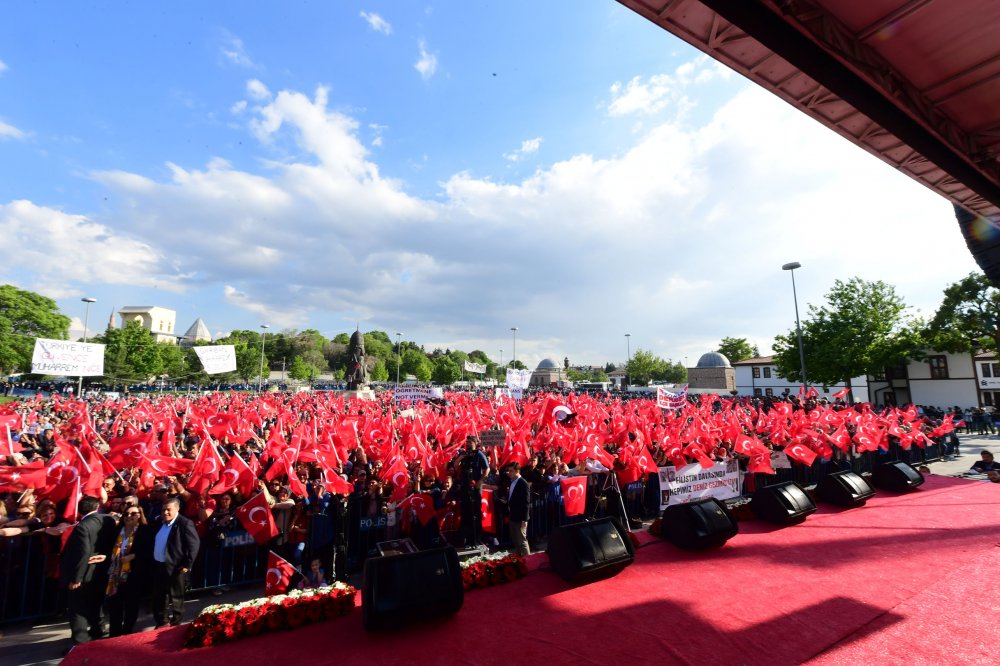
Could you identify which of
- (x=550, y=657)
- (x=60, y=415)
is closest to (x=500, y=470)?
(x=550, y=657)

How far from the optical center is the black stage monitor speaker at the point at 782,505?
9.48 meters

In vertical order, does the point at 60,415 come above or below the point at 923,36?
below

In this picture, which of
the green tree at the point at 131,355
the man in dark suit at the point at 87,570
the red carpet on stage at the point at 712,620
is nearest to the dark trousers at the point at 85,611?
the man in dark suit at the point at 87,570

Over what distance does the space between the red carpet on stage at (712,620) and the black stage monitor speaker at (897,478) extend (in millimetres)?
4529

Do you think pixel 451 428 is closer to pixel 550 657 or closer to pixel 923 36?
pixel 550 657

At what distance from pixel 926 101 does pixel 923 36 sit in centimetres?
139

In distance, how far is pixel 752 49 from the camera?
16.9 feet

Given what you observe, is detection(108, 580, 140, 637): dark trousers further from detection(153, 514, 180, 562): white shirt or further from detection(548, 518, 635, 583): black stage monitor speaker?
detection(548, 518, 635, 583): black stage monitor speaker

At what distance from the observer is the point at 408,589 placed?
5.43 m

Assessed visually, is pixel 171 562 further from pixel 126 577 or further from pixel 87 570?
pixel 87 570

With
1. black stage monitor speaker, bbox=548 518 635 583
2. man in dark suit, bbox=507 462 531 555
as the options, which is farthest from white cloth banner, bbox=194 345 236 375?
black stage monitor speaker, bbox=548 518 635 583

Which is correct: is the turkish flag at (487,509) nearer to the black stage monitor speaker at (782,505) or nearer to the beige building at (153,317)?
the black stage monitor speaker at (782,505)

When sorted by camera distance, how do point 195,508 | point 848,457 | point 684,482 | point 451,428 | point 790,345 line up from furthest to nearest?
point 790,345
point 848,457
point 451,428
point 684,482
point 195,508

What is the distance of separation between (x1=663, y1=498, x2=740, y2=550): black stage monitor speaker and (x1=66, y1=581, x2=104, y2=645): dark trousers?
920 cm
